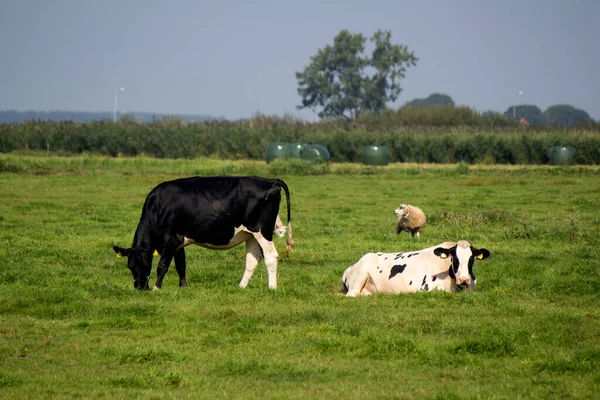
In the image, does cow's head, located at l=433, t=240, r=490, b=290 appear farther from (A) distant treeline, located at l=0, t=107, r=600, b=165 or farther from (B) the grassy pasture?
(A) distant treeline, located at l=0, t=107, r=600, b=165

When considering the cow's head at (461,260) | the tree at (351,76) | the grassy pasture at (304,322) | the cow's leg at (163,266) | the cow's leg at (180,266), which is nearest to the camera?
the grassy pasture at (304,322)

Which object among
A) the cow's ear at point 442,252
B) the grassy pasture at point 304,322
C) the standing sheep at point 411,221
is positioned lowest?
the grassy pasture at point 304,322

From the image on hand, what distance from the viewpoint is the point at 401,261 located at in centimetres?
1482

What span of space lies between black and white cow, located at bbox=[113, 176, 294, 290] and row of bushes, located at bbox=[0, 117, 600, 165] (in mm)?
48075

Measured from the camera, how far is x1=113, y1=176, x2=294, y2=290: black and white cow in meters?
15.4

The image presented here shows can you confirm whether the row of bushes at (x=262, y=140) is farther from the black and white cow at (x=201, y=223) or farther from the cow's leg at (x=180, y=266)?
the cow's leg at (x=180, y=266)

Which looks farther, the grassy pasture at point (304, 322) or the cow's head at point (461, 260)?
the cow's head at point (461, 260)

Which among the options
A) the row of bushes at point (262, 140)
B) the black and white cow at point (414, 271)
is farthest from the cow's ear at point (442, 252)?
the row of bushes at point (262, 140)

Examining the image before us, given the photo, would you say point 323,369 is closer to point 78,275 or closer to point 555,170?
point 78,275

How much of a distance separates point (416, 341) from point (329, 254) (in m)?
8.15

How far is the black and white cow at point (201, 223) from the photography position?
50.4ft

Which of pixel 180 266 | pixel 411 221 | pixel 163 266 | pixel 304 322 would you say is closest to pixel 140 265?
pixel 163 266

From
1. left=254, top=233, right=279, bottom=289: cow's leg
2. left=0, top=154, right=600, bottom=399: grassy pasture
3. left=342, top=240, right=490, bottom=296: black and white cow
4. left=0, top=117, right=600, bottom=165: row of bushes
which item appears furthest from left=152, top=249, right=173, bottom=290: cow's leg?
left=0, top=117, right=600, bottom=165: row of bushes

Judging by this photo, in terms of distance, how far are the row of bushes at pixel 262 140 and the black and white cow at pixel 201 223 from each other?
1893 inches
